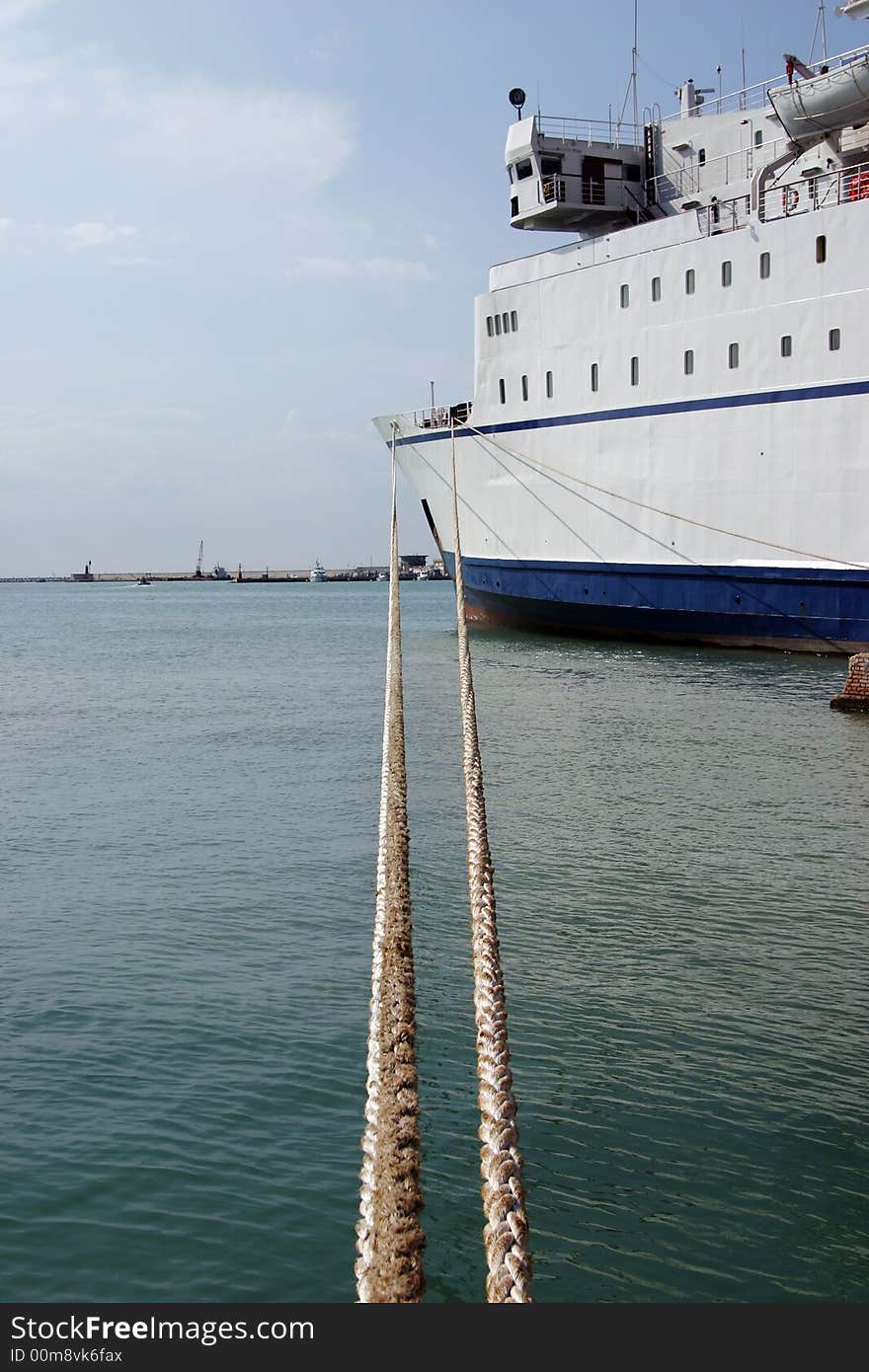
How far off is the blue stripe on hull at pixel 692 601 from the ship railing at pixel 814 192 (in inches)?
276

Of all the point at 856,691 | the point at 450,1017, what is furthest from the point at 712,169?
the point at 450,1017

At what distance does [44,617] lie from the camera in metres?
84.1

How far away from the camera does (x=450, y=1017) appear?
714 centimetres

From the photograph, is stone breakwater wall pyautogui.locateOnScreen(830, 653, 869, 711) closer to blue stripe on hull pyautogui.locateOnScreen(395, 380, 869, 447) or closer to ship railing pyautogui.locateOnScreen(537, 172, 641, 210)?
blue stripe on hull pyautogui.locateOnScreen(395, 380, 869, 447)

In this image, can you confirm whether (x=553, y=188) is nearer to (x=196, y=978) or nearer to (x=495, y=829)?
(x=495, y=829)

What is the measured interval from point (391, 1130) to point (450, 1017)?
3.11m

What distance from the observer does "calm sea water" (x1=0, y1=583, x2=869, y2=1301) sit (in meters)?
4.89

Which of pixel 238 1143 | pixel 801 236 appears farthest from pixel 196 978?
pixel 801 236

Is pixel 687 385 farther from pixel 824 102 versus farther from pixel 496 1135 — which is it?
pixel 496 1135

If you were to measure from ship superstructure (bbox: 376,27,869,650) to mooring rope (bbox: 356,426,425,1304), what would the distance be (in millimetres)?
19194

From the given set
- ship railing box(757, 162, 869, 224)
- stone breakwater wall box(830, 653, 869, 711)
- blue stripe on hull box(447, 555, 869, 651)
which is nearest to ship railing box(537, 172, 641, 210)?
ship railing box(757, 162, 869, 224)

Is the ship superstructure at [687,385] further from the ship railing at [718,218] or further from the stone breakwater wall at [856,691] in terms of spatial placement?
the stone breakwater wall at [856,691]

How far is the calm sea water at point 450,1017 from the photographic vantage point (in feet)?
16.1

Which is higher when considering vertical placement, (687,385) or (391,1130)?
(687,385)
